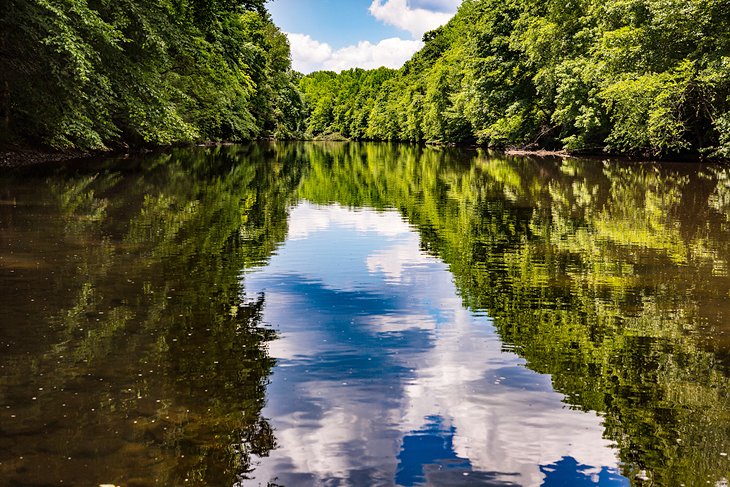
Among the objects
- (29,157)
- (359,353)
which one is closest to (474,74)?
(29,157)

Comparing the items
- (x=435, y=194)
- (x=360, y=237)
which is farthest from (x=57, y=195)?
(x=435, y=194)

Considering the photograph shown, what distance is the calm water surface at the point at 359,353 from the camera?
4184mm

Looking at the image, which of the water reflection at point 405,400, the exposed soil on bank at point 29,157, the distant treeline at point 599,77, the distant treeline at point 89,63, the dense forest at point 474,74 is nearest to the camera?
the water reflection at point 405,400

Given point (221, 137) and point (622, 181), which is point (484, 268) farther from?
point (221, 137)

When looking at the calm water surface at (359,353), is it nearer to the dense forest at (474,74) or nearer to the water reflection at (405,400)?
the water reflection at (405,400)

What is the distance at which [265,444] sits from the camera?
4.34m

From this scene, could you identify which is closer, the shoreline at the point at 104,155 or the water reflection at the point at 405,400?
the water reflection at the point at 405,400

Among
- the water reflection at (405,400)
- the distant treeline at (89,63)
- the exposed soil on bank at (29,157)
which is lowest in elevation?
the water reflection at (405,400)

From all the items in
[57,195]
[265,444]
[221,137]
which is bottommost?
[265,444]

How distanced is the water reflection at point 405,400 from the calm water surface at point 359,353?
20 millimetres

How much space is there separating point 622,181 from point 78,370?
75.0ft

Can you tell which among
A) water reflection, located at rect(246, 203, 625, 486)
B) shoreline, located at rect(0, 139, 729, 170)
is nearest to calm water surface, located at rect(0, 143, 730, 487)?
water reflection, located at rect(246, 203, 625, 486)

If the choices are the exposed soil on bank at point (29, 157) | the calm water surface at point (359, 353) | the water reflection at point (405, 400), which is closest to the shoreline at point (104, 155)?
the exposed soil on bank at point (29, 157)

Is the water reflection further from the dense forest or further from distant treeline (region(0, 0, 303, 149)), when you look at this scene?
the dense forest
